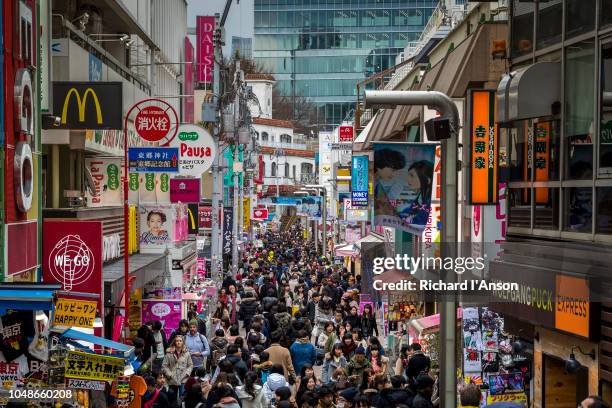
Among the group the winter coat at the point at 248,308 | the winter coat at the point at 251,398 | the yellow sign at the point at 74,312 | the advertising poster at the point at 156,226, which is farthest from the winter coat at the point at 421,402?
the advertising poster at the point at 156,226

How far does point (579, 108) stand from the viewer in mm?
12344

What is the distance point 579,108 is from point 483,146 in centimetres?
337

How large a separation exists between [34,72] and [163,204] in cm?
1466

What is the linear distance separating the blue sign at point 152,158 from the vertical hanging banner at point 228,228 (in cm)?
2176

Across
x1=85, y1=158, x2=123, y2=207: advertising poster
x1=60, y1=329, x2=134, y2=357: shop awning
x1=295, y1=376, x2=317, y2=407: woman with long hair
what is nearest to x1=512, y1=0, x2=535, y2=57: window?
x1=295, y1=376, x2=317, y2=407: woman with long hair

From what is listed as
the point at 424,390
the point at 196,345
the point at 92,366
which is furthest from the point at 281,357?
the point at 92,366

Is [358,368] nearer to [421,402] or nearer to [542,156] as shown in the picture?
[421,402]

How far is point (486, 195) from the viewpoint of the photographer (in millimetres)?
15539

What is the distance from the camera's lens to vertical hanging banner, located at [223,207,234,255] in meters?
42.2

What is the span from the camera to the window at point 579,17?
12.0m

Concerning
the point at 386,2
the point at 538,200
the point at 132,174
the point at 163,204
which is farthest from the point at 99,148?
the point at 386,2

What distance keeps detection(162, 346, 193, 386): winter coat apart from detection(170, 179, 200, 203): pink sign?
1132 centimetres

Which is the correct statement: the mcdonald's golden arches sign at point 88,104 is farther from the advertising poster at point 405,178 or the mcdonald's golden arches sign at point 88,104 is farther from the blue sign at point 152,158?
the advertising poster at point 405,178

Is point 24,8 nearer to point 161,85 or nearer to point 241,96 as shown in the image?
point 161,85
